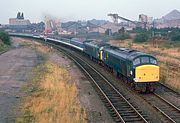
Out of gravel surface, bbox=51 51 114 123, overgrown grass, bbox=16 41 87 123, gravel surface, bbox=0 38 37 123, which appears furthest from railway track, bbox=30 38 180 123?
gravel surface, bbox=0 38 37 123

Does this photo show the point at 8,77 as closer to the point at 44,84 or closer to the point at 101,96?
the point at 44,84

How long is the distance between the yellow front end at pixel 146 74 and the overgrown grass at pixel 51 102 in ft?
14.6

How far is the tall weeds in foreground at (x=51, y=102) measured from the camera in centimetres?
1844

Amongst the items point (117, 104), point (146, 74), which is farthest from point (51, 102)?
point (146, 74)

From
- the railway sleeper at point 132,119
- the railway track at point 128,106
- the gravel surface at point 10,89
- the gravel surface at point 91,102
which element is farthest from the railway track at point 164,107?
the gravel surface at point 10,89

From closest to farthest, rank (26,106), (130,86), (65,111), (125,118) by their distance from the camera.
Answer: (125,118)
(65,111)
(26,106)
(130,86)

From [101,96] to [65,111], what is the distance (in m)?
5.27

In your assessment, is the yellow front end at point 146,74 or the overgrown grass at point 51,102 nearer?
the overgrown grass at point 51,102

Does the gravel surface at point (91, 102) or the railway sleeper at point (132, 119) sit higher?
the railway sleeper at point (132, 119)

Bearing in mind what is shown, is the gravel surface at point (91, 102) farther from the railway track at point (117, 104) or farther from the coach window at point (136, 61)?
the coach window at point (136, 61)

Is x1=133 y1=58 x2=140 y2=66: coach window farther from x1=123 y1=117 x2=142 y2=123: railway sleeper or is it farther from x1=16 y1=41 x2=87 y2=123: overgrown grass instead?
x1=123 y1=117 x2=142 y2=123: railway sleeper

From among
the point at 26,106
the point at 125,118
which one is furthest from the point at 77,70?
the point at 125,118

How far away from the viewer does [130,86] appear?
27.9m

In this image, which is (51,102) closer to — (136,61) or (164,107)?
(164,107)
